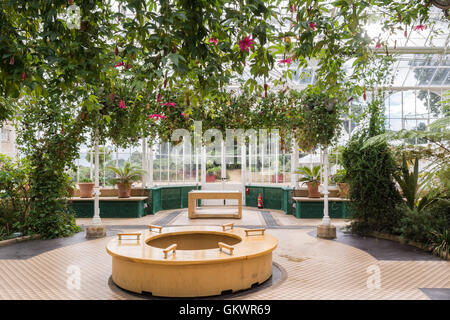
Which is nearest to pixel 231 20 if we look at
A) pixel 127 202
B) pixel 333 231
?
pixel 333 231

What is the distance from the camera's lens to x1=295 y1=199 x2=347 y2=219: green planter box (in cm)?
903

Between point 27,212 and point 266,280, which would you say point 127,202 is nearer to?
point 27,212

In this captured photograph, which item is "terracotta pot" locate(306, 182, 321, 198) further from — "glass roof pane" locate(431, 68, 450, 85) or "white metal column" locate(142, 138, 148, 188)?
"glass roof pane" locate(431, 68, 450, 85)

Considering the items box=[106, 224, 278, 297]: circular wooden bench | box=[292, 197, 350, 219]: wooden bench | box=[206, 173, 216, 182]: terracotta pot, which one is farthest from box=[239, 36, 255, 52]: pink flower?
box=[206, 173, 216, 182]: terracotta pot

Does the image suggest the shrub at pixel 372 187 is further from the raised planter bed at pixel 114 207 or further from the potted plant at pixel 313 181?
the raised planter bed at pixel 114 207

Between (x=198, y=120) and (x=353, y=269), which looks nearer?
(x=353, y=269)

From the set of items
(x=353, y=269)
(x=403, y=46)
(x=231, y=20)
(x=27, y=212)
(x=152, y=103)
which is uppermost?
(x=403, y=46)

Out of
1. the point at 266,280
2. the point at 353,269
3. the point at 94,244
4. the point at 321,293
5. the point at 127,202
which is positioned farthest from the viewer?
the point at 127,202

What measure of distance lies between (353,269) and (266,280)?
1.34m

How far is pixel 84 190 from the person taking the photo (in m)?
9.04

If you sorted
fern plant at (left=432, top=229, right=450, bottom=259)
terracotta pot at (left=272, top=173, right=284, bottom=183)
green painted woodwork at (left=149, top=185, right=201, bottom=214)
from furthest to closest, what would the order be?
terracotta pot at (left=272, top=173, right=284, bottom=183) < green painted woodwork at (left=149, top=185, right=201, bottom=214) < fern plant at (left=432, top=229, right=450, bottom=259)

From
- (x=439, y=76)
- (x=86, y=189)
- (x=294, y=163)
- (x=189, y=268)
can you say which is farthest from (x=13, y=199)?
(x=439, y=76)

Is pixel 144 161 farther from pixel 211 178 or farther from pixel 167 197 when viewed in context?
pixel 211 178

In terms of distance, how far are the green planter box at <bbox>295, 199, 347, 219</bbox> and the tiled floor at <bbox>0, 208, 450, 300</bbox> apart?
8.14 ft
